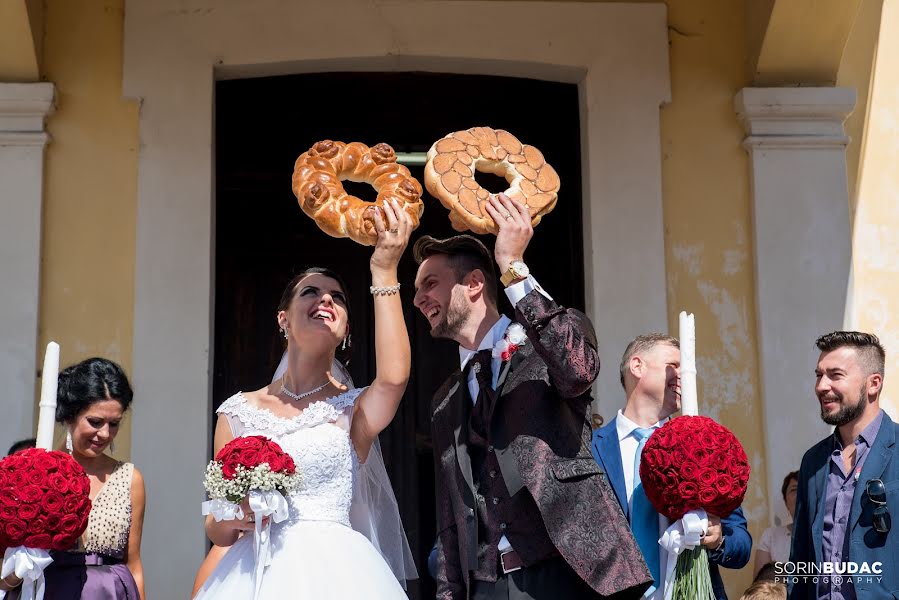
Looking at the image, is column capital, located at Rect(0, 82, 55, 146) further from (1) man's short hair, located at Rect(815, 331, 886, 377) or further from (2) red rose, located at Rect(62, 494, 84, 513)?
(1) man's short hair, located at Rect(815, 331, 886, 377)

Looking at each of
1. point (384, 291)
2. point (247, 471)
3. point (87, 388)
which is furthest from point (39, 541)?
point (384, 291)

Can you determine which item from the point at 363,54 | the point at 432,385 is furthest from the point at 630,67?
the point at 432,385

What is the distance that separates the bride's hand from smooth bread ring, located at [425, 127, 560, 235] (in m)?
0.15

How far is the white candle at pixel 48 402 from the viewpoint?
4.35 m

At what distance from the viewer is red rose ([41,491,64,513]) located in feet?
14.0

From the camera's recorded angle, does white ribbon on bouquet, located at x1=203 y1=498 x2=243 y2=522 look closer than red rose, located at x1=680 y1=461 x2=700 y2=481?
No

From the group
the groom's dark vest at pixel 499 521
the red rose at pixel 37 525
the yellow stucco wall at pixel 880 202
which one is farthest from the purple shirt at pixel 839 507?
the red rose at pixel 37 525

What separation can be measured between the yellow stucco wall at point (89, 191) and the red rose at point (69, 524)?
1715mm

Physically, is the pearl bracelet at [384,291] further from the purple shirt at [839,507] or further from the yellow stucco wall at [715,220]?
the yellow stucco wall at [715,220]

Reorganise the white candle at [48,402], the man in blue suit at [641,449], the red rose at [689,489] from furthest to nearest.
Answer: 1. the man in blue suit at [641,449]
2. the white candle at [48,402]
3. the red rose at [689,489]

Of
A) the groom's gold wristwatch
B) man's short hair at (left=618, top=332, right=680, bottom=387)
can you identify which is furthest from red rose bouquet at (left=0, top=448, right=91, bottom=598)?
man's short hair at (left=618, top=332, right=680, bottom=387)

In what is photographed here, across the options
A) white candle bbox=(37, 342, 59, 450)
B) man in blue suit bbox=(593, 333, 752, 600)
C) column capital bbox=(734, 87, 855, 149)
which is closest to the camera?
white candle bbox=(37, 342, 59, 450)

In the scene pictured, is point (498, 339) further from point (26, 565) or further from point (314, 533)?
point (26, 565)

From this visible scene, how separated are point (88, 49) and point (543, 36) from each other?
219cm
